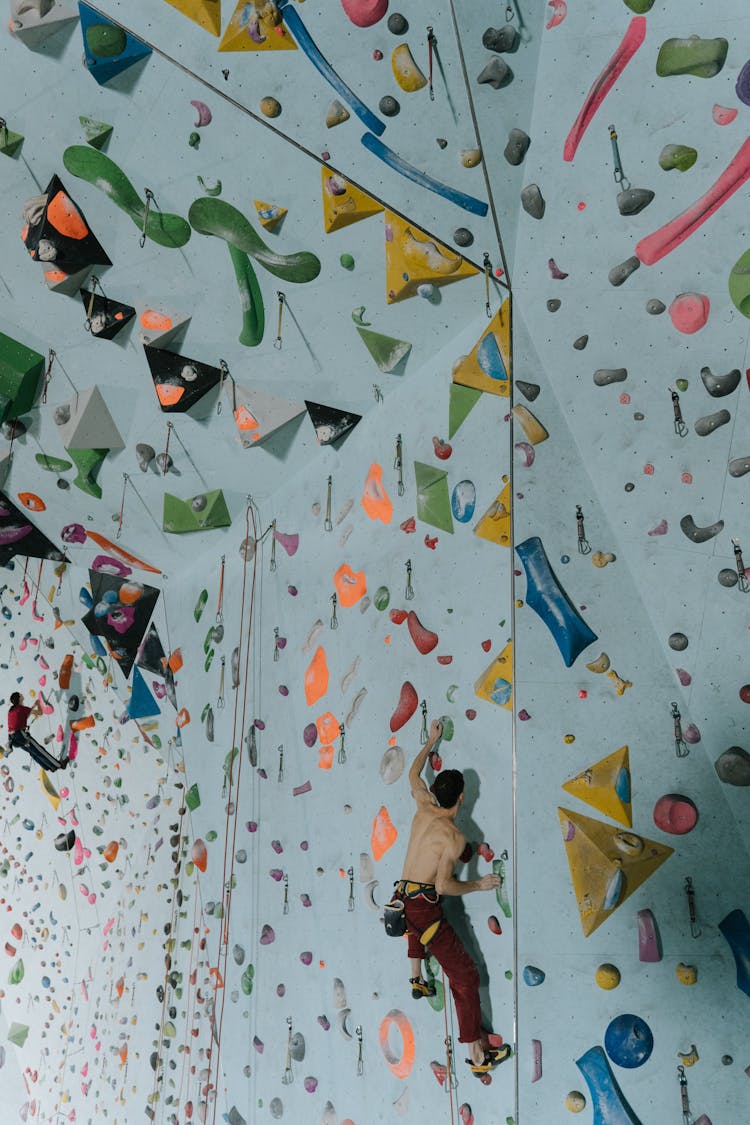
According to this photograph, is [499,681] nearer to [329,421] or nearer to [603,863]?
[603,863]

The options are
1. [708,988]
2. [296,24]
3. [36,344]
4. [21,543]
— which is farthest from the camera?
[21,543]

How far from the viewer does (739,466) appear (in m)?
2.72

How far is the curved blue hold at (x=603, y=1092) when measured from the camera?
8.58ft

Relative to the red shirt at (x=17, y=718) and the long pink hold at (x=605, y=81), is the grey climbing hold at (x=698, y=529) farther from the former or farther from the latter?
the red shirt at (x=17, y=718)

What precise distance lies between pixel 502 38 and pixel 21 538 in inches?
143

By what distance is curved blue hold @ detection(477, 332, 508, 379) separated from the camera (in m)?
3.44

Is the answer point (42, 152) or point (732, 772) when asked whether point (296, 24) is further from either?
point (732, 772)

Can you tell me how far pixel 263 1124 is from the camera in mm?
4051

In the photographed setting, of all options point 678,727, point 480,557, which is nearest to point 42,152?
point 480,557

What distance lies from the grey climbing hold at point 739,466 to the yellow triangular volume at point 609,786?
2.50ft

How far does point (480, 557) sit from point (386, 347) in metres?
1.00

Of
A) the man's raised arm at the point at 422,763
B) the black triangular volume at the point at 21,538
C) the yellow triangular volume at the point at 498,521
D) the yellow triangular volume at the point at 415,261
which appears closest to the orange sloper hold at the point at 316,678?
the man's raised arm at the point at 422,763

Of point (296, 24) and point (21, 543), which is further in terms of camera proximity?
point (21, 543)

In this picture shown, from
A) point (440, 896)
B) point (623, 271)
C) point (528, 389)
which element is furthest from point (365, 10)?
point (440, 896)
